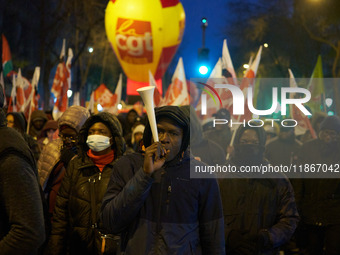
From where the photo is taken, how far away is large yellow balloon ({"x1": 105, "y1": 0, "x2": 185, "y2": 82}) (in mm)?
20048

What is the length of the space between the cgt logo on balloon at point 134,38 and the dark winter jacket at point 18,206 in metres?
17.9

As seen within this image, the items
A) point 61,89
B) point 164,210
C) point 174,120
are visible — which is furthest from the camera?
point 61,89

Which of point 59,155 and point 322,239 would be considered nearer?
point 59,155

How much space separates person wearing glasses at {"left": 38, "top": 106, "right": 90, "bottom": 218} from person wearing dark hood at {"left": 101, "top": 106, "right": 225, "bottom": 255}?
2.07 m

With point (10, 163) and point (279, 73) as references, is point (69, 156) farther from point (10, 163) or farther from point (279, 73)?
point (279, 73)

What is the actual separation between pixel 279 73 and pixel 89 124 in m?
31.1

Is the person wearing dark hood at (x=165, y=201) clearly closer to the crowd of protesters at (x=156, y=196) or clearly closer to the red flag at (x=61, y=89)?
the crowd of protesters at (x=156, y=196)

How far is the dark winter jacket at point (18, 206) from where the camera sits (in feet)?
8.28

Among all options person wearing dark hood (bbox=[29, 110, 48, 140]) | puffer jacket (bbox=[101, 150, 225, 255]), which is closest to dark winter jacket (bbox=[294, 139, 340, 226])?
puffer jacket (bbox=[101, 150, 225, 255])

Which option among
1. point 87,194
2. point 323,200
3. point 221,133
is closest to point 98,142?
point 87,194

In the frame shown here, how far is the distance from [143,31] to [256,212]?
54.7 feet

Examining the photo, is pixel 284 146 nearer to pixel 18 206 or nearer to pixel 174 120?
pixel 174 120

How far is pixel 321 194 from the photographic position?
5.50 m

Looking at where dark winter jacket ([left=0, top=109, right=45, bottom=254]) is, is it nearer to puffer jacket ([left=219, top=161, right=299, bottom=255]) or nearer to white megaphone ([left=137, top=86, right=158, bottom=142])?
white megaphone ([left=137, top=86, right=158, bottom=142])
